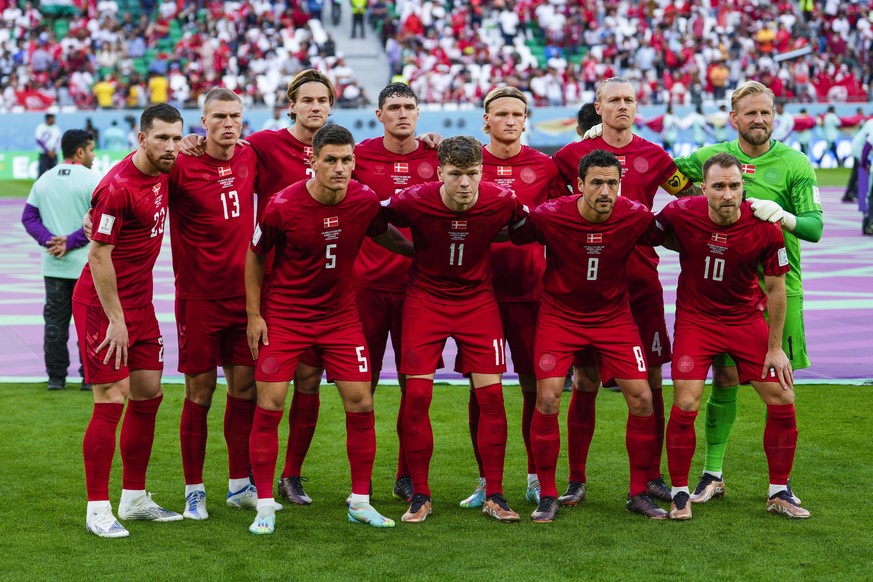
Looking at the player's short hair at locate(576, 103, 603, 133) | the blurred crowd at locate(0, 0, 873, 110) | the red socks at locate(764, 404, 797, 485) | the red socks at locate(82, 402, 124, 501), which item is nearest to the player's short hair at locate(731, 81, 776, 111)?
the red socks at locate(764, 404, 797, 485)

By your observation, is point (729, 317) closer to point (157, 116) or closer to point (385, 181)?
point (385, 181)

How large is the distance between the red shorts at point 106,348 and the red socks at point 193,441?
402 mm

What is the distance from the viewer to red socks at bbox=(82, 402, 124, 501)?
6.20 meters

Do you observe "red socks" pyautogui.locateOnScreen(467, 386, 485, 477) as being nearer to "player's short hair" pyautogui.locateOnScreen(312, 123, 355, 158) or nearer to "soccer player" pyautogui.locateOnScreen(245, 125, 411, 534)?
"soccer player" pyautogui.locateOnScreen(245, 125, 411, 534)

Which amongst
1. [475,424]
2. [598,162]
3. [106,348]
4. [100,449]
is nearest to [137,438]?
[100,449]

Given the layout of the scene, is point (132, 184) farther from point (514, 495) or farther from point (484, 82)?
point (484, 82)

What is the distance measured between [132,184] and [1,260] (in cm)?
1244

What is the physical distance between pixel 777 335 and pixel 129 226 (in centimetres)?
369

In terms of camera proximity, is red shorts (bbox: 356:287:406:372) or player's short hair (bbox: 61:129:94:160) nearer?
red shorts (bbox: 356:287:406:372)

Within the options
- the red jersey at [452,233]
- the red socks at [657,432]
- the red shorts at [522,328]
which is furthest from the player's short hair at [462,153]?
the red socks at [657,432]

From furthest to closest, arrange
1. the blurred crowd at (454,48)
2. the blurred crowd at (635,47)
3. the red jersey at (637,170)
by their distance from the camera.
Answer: the blurred crowd at (635,47)
the blurred crowd at (454,48)
the red jersey at (637,170)

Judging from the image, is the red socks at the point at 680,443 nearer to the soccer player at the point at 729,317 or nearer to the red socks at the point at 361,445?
the soccer player at the point at 729,317

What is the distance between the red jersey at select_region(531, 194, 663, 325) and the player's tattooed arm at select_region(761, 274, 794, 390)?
709 mm

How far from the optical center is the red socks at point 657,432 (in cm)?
693
